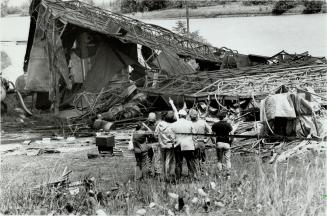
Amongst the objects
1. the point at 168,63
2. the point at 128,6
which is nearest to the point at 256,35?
the point at 128,6

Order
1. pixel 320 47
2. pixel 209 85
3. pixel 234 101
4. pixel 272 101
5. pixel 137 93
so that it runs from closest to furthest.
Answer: pixel 272 101
pixel 234 101
pixel 209 85
pixel 137 93
pixel 320 47

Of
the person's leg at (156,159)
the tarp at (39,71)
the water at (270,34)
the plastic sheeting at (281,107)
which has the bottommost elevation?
the person's leg at (156,159)

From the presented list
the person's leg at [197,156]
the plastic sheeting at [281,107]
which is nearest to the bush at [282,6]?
the plastic sheeting at [281,107]

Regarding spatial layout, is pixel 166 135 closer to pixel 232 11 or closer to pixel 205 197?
pixel 205 197

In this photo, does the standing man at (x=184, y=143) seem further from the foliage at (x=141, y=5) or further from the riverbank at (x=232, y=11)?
the riverbank at (x=232, y=11)

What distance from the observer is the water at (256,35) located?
29.5 m

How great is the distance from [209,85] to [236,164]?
7664mm

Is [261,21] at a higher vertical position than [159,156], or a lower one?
higher

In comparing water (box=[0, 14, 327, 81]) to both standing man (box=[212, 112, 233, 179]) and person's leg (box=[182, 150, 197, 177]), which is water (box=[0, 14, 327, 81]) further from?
person's leg (box=[182, 150, 197, 177])

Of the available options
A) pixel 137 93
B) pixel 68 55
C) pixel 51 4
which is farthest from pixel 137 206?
pixel 68 55

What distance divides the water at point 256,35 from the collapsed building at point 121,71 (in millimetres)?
3831

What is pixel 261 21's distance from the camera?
31188mm

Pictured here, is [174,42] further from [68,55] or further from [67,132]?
[67,132]

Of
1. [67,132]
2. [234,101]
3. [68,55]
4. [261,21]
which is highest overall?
[261,21]
